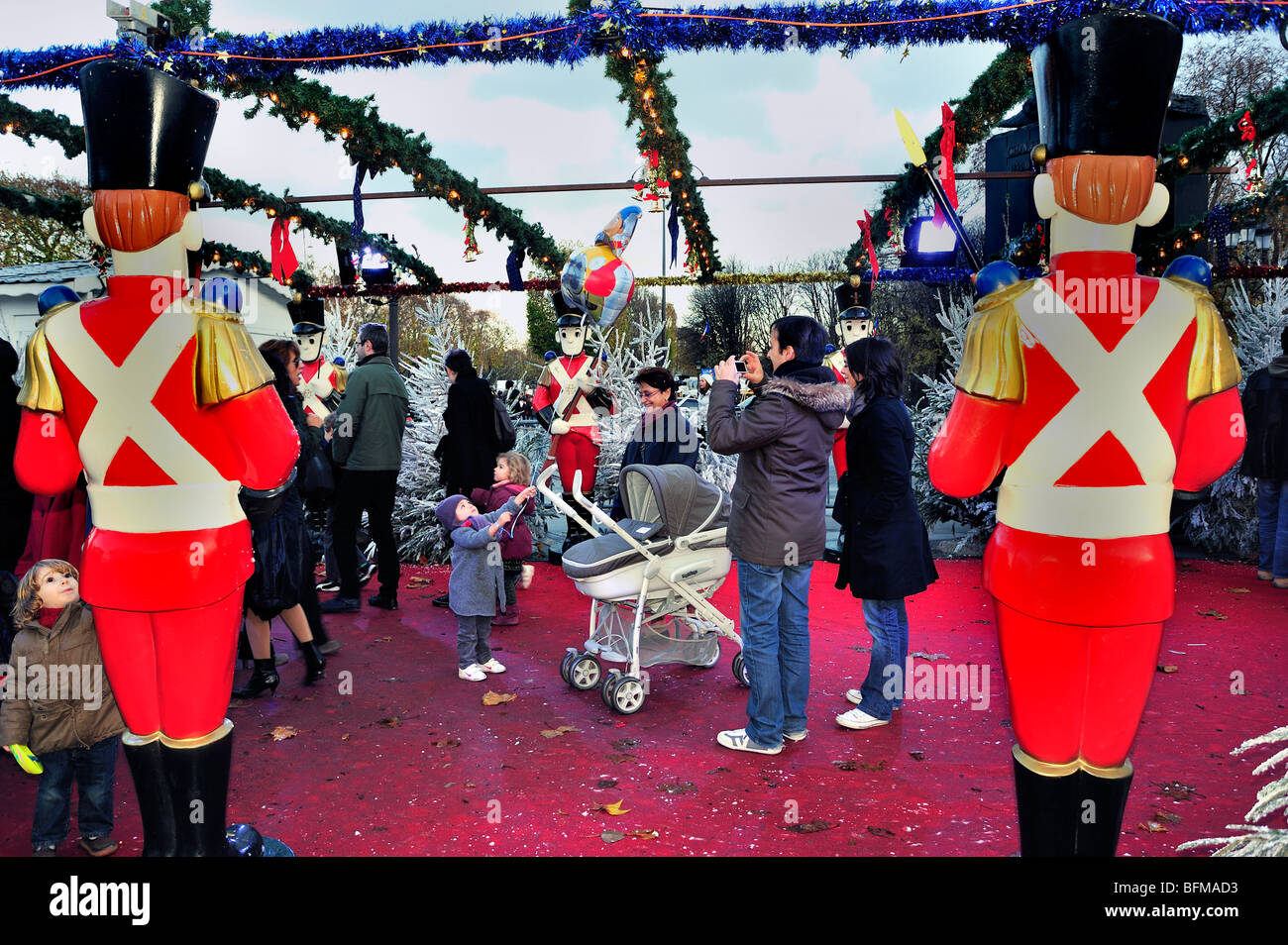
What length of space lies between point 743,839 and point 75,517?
132 inches

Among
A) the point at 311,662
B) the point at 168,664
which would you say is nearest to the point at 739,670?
the point at 311,662

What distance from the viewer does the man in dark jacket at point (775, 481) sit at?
3865 millimetres

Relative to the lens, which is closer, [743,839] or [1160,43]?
[1160,43]

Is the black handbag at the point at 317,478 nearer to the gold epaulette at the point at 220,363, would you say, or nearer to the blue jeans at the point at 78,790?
the blue jeans at the point at 78,790

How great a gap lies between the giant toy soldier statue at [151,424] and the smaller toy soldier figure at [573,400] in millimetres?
5176

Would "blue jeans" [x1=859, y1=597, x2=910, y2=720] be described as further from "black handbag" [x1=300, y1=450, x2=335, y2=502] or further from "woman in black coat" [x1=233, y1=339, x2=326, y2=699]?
"black handbag" [x1=300, y1=450, x2=335, y2=502]

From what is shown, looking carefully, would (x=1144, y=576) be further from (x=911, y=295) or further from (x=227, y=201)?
(x=911, y=295)

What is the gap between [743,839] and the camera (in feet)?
10.9

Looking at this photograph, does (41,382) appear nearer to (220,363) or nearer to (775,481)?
(220,363)

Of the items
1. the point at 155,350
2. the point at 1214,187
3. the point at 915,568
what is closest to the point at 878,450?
the point at 915,568

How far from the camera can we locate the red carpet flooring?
3.35m

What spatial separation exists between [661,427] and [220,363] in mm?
3557

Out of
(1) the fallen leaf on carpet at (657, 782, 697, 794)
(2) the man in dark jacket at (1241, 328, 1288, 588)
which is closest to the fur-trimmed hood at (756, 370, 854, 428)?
(1) the fallen leaf on carpet at (657, 782, 697, 794)

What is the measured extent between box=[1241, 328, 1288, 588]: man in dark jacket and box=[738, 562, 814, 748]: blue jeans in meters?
5.14
